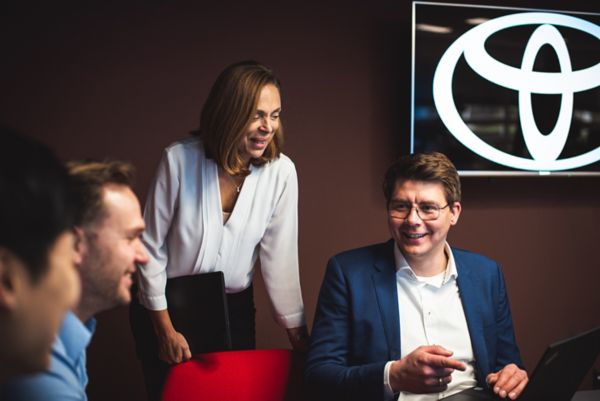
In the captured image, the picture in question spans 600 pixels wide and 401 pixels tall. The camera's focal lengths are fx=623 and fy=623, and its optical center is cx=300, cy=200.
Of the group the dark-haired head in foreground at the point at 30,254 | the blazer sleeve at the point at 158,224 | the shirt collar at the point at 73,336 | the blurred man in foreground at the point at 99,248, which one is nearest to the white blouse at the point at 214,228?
the blazer sleeve at the point at 158,224

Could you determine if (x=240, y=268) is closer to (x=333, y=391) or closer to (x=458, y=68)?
(x=333, y=391)

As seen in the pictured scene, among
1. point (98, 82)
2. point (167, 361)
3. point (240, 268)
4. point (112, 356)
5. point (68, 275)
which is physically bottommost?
point (112, 356)

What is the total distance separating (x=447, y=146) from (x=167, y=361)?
170 centimetres

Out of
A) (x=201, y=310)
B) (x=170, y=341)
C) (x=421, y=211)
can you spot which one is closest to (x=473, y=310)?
(x=421, y=211)

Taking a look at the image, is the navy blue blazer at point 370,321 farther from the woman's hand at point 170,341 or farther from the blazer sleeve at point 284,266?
the woman's hand at point 170,341

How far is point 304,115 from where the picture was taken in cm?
310

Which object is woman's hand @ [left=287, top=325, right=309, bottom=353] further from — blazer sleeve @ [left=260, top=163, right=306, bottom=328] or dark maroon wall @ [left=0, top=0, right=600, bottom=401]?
dark maroon wall @ [left=0, top=0, right=600, bottom=401]

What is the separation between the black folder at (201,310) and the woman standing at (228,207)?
0.06 meters

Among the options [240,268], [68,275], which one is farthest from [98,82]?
[68,275]

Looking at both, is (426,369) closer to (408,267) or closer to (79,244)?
(408,267)

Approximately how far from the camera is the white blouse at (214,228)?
2146 millimetres

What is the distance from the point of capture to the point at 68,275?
814 millimetres

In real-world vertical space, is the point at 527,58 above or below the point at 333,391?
above

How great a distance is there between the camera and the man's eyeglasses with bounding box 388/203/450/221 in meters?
1.97
